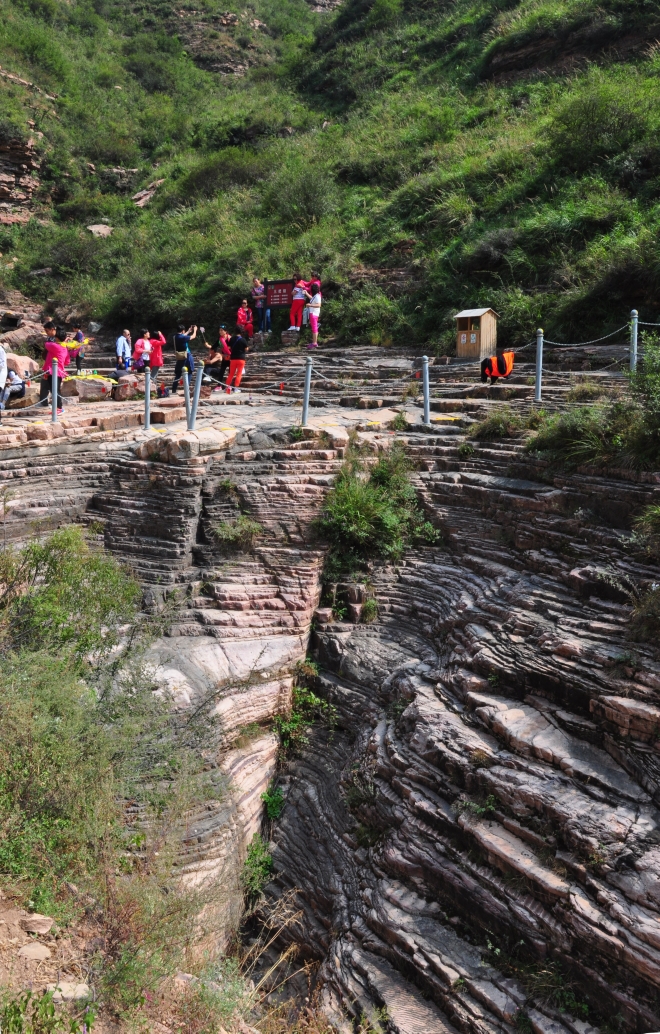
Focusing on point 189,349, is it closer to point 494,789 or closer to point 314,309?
point 314,309

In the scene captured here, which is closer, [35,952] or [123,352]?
[35,952]

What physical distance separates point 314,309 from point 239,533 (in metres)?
9.04

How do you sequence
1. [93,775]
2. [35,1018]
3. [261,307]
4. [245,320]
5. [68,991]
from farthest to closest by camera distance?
[261,307] < [245,320] < [93,775] < [68,991] < [35,1018]

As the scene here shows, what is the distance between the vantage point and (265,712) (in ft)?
25.7

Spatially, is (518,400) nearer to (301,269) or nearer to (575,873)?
(575,873)

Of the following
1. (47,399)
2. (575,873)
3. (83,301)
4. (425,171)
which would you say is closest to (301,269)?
(425,171)

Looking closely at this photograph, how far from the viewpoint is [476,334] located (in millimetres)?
13555

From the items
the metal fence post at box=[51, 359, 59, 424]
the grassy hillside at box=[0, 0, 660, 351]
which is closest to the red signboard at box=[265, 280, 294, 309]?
the grassy hillside at box=[0, 0, 660, 351]

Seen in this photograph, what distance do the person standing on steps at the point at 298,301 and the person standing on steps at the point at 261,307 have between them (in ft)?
3.32

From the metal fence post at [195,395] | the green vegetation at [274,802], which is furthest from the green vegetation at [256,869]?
the metal fence post at [195,395]

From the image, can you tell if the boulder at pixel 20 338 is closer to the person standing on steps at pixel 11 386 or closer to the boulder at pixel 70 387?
the boulder at pixel 70 387

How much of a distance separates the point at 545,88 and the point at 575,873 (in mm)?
23386

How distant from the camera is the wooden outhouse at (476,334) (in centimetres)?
1351

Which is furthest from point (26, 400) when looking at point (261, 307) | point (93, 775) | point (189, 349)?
point (93, 775)
